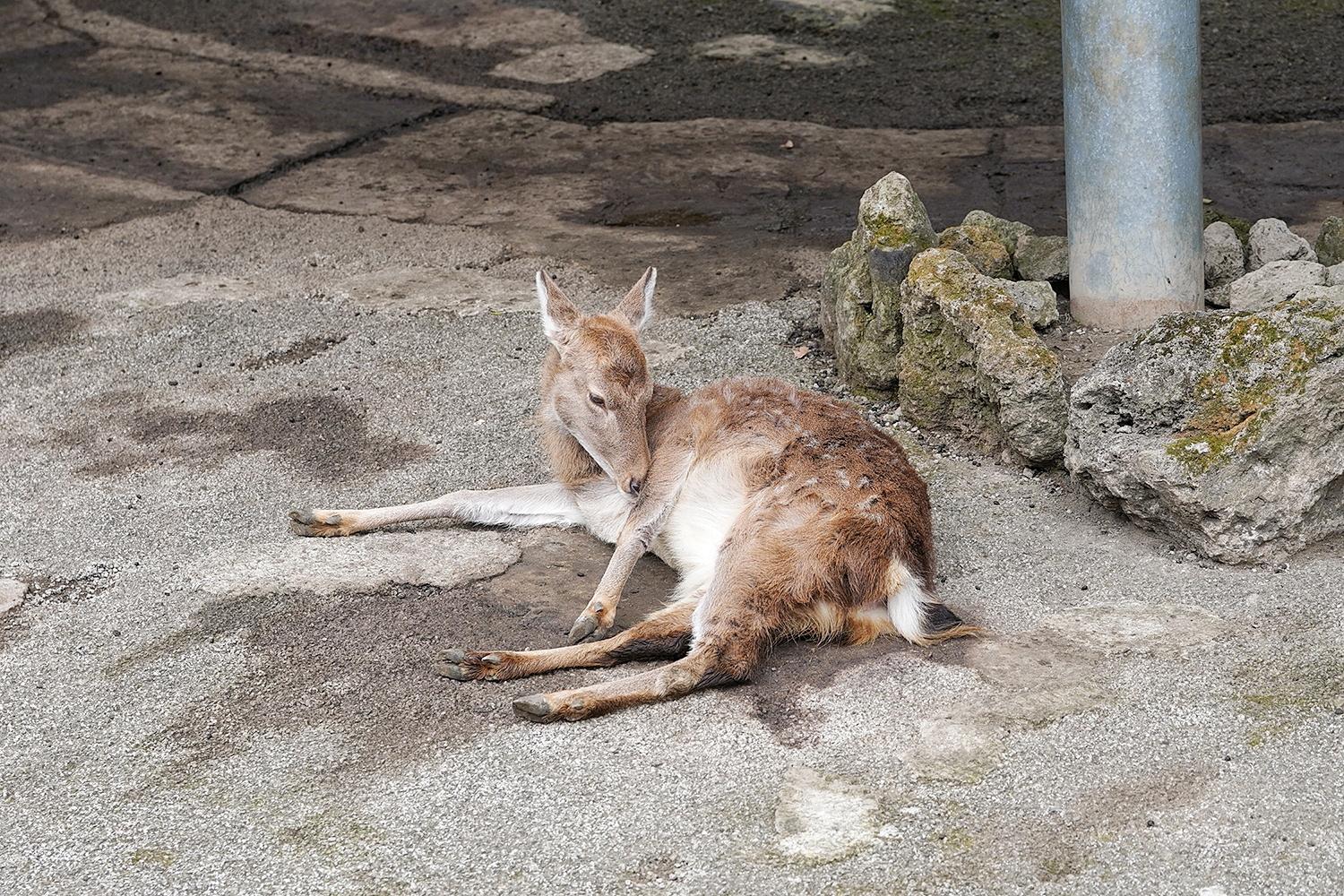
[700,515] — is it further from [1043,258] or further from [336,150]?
[336,150]

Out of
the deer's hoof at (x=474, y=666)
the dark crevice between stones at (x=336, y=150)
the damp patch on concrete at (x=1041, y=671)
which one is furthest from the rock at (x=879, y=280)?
the dark crevice between stones at (x=336, y=150)

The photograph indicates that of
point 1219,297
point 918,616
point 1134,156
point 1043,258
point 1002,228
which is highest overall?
point 1134,156

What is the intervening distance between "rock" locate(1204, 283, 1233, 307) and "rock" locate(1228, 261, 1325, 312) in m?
0.04

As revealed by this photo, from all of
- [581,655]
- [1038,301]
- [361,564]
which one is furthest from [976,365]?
[361,564]

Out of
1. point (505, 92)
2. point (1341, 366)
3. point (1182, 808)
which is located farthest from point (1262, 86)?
point (1182, 808)

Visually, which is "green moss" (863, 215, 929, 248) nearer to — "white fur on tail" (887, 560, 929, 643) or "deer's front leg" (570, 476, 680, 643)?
"deer's front leg" (570, 476, 680, 643)

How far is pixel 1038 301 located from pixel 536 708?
2.98m

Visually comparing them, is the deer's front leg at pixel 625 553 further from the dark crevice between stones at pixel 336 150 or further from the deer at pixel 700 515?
the dark crevice between stones at pixel 336 150

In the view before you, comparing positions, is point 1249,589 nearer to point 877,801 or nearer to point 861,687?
point 861,687

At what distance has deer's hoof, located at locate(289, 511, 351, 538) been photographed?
17.9ft

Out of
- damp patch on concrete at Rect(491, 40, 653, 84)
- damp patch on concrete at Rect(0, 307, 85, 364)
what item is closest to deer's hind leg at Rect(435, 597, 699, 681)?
damp patch on concrete at Rect(0, 307, 85, 364)

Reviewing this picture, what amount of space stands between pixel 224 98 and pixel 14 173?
1.71 meters

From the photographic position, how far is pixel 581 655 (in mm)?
4484

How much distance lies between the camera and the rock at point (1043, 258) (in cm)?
664
